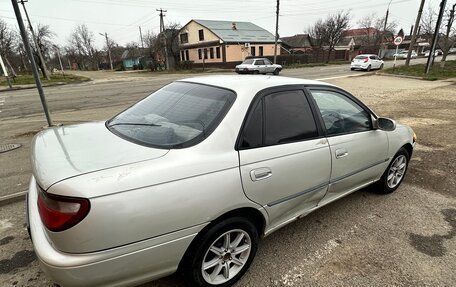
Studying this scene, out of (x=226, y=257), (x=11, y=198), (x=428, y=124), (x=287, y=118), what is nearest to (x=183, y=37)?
(x=428, y=124)

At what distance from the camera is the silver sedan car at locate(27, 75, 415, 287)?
1646 mm

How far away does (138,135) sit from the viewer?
2277 mm

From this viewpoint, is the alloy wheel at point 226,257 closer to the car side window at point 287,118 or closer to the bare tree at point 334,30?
the car side window at point 287,118

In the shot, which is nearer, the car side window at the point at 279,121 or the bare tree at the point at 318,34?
the car side window at the point at 279,121

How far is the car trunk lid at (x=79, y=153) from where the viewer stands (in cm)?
176

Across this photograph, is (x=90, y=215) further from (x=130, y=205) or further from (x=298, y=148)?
(x=298, y=148)

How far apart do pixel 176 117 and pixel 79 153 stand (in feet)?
2.54

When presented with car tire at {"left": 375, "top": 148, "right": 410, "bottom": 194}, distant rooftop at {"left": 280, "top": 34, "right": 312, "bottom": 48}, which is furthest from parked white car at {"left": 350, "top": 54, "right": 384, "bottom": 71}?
distant rooftop at {"left": 280, "top": 34, "right": 312, "bottom": 48}

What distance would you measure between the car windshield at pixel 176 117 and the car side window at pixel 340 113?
1058mm

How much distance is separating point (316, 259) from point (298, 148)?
40.6 inches

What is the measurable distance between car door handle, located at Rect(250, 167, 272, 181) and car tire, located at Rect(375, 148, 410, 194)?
2.14 m

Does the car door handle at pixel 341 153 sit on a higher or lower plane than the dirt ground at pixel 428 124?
higher

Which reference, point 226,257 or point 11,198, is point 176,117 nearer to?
point 226,257

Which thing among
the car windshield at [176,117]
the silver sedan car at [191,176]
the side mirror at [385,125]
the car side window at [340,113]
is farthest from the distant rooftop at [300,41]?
the car windshield at [176,117]
